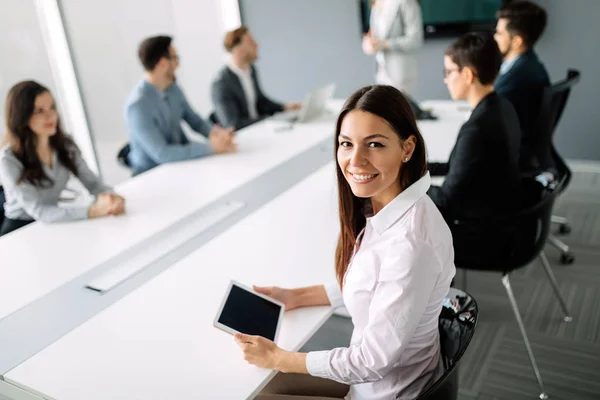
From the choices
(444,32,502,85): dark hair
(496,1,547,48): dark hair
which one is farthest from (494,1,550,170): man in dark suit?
(444,32,502,85): dark hair

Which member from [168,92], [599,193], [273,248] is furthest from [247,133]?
[599,193]

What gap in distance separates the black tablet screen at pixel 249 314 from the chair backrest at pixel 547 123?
5.89ft

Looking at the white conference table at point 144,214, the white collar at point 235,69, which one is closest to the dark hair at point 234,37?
the white collar at point 235,69

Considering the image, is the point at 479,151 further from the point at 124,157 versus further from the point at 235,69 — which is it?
the point at 235,69

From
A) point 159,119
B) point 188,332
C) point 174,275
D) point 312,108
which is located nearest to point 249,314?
point 188,332

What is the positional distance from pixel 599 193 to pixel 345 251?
10.6 ft

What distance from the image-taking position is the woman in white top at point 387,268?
1.16 m

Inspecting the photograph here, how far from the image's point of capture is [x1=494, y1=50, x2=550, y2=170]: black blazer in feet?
9.07

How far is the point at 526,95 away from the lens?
9.09 feet

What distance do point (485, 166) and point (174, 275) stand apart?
122 centimetres

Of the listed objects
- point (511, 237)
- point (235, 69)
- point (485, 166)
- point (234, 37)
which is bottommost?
point (511, 237)

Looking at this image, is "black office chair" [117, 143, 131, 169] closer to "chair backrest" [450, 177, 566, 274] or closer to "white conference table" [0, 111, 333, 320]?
"white conference table" [0, 111, 333, 320]

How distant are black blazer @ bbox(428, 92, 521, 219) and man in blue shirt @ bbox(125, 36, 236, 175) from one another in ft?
4.52

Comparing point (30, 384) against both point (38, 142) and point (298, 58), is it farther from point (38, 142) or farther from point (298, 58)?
point (298, 58)
